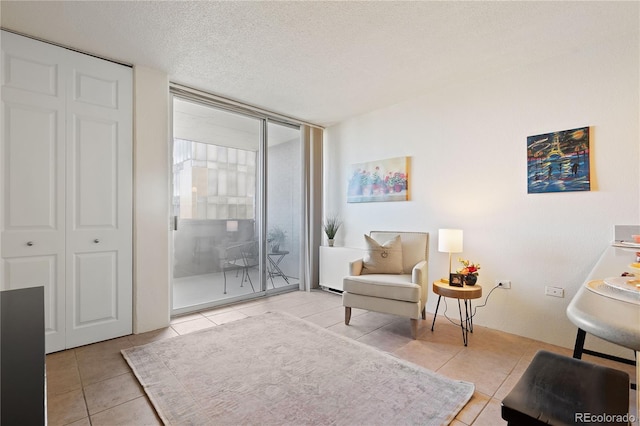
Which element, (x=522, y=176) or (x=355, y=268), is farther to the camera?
(x=355, y=268)

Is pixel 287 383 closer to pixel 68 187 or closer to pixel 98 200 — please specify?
pixel 98 200

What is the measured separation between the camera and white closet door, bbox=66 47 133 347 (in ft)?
8.09

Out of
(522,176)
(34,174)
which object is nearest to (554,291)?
(522,176)

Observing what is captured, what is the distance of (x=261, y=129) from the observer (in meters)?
4.02

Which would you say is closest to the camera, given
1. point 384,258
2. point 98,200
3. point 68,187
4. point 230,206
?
point 68,187

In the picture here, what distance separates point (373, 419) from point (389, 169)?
9.14 feet

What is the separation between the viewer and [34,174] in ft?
7.54

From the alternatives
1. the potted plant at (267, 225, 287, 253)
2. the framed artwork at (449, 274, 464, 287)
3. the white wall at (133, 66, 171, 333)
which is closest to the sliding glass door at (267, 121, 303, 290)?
the potted plant at (267, 225, 287, 253)

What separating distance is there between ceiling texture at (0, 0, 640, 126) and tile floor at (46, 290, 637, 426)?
248 cm

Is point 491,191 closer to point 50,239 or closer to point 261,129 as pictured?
point 261,129

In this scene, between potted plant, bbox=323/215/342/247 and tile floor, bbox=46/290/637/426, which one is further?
potted plant, bbox=323/215/342/247

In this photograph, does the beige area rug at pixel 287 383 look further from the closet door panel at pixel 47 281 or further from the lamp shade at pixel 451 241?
the lamp shade at pixel 451 241

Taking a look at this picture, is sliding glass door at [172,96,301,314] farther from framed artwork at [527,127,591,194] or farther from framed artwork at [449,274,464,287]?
framed artwork at [527,127,591,194]

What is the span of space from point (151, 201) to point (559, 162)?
12.1 feet
